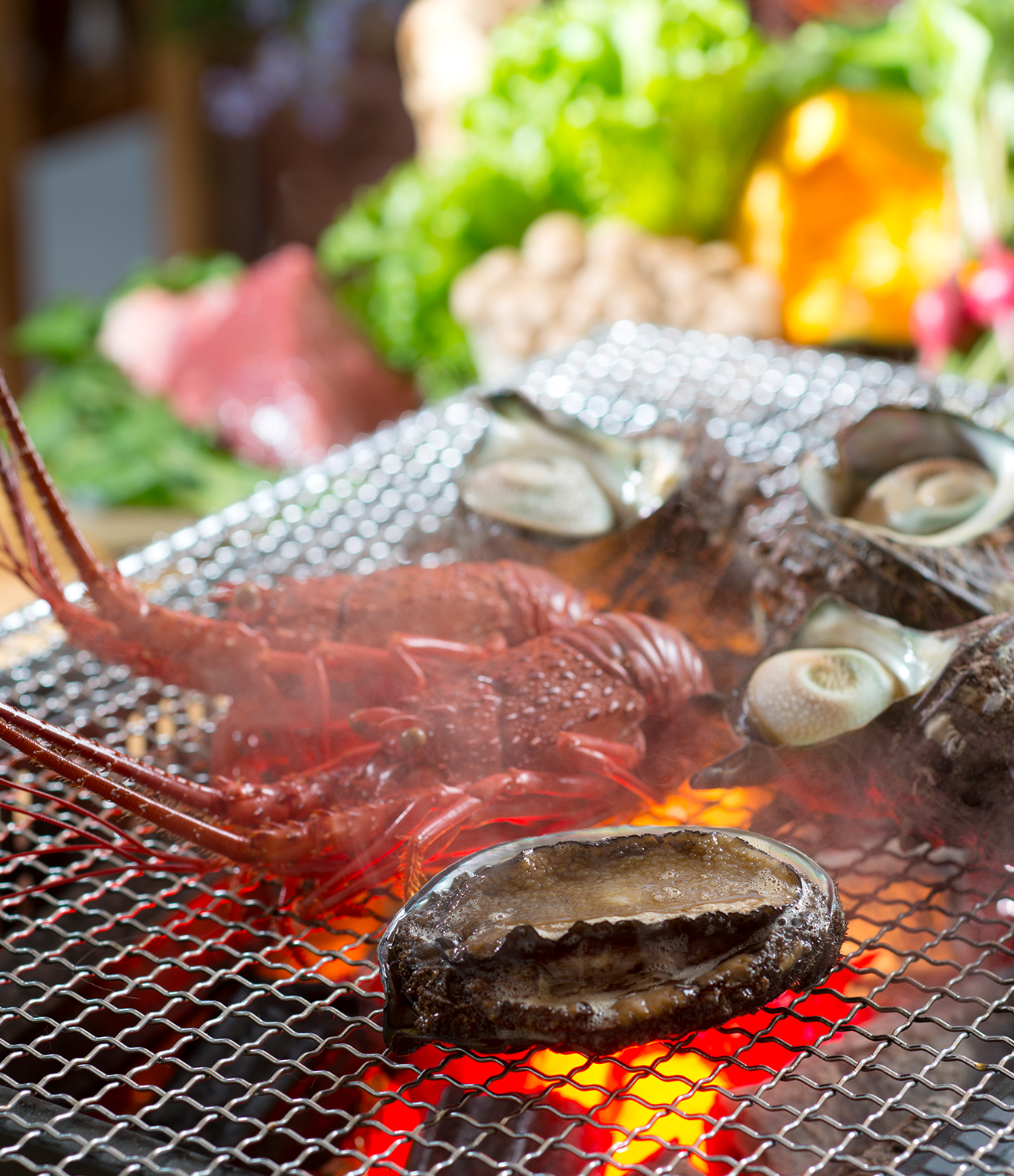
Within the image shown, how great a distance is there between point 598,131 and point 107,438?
2.15 metres

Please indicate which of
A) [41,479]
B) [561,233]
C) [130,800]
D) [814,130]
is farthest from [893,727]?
[814,130]

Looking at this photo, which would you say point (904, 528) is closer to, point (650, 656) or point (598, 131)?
point (650, 656)

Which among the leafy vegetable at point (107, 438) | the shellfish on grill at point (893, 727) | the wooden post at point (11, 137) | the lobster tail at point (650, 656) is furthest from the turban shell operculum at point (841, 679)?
the wooden post at point (11, 137)

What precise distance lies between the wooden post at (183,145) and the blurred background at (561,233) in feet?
2.12

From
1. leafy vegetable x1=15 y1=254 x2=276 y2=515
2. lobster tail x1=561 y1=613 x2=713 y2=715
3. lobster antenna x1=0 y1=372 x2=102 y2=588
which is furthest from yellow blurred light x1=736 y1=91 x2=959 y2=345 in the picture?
lobster antenna x1=0 y1=372 x2=102 y2=588

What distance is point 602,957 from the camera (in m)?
1.11

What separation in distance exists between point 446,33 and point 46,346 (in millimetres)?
2272

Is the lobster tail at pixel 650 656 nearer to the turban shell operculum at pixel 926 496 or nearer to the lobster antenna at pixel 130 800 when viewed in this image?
the turban shell operculum at pixel 926 496

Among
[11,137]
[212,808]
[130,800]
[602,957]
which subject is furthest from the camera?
[11,137]

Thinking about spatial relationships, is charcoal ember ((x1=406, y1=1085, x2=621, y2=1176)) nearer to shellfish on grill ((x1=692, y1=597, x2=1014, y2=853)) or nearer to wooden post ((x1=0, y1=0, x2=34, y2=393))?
shellfish on grill ((x1=692, y1=597, x2=1014, y2=853))

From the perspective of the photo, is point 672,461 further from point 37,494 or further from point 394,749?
point 37,494

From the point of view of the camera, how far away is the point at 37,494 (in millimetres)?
1518

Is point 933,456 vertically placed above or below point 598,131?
below

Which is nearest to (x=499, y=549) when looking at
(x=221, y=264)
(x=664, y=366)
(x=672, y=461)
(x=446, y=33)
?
(x=672, y=461)
